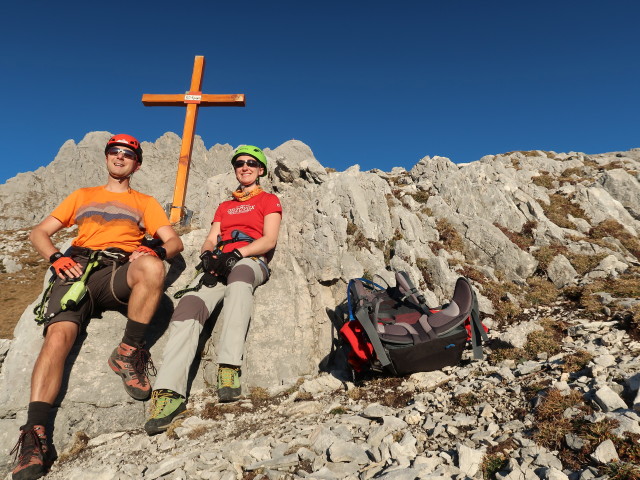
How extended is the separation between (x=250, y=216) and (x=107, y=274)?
10.3 ft

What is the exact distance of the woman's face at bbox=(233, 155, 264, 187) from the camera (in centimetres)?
842

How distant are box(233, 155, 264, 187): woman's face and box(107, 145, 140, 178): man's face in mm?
2398

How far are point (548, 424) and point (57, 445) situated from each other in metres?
6.76

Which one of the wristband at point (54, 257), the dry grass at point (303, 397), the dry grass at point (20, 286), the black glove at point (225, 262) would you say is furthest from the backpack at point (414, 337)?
the dry grass at point (20, 286)

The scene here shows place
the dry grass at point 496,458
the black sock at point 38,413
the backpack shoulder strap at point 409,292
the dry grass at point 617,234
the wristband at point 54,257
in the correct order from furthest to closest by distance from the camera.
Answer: the dry grass at point 617,234, the backpack shoulder strap at point 409,292, the wristband at point 54,257, the black sock at point 38,413, the dry grass at point 496,458

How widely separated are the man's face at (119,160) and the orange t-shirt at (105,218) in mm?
430

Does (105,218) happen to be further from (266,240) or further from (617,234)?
(617,234)

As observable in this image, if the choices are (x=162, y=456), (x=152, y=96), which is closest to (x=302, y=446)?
(x=162, y=456)

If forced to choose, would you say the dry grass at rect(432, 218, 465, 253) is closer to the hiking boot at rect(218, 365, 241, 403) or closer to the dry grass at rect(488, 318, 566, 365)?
the dry grass at rect(488, 318, 566, 365)

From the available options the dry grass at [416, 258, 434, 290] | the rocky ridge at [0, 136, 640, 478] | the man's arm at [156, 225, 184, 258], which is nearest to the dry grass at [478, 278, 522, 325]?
the rocky ridge at [0, 136, 640, 478]

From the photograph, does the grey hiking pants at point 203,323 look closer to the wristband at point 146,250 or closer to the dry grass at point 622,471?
the wristband at point 146,250

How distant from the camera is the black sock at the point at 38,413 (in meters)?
4.58

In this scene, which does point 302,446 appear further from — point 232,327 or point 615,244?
point 615,244

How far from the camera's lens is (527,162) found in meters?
36.9
